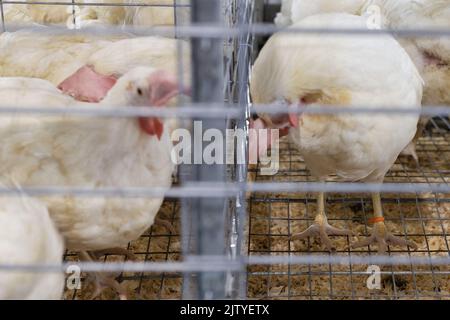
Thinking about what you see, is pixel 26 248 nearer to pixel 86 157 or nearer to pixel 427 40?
pixel 86 157

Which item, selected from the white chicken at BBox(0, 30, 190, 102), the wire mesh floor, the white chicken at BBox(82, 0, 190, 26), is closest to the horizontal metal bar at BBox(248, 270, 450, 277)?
the wire mesh floor

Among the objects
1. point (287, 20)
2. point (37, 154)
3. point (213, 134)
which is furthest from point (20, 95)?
point (287, 20)

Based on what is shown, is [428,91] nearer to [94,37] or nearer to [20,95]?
[94,37]

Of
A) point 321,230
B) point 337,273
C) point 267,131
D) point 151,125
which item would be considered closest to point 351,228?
point 321,230

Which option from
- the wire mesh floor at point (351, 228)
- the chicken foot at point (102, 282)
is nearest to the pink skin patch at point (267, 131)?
the wire mesh floor at point (351, 228)

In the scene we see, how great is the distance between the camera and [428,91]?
90.0 inches

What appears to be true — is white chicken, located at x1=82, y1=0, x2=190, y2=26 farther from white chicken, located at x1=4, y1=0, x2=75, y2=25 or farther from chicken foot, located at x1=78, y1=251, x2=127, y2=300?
chicken foot, located at x1=78, y1=251, x2=127, y2=300

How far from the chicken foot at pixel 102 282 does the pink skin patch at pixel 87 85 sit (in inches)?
17.7

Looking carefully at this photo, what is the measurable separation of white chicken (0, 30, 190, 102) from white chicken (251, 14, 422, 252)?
0.29 m

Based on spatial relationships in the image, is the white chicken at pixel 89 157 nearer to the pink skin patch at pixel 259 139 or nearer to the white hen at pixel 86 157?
the white hen at pixel 86 157

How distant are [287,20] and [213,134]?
1.50m

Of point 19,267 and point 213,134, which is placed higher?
point 213,134

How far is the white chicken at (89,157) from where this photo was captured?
151cm
